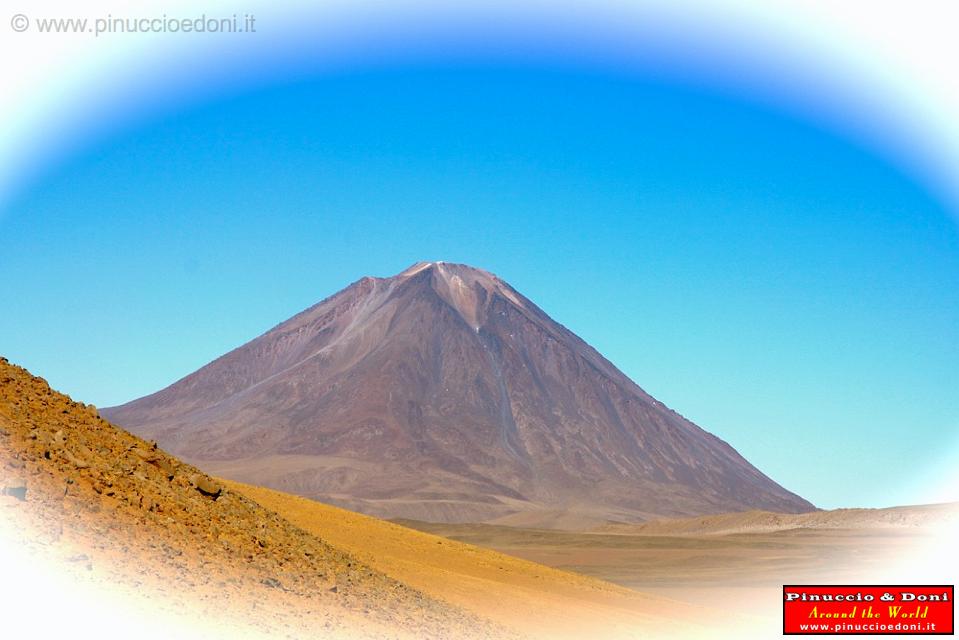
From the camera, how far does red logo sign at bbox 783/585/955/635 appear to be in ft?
66.5

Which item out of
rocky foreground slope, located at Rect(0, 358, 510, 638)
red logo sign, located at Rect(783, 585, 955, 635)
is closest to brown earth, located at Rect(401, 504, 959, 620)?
red logo sign, located at Rect(783, 585, 955, 635)

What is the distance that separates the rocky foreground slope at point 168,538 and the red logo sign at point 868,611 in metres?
6.38

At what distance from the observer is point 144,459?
1912 cm

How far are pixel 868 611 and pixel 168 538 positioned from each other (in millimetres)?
13410

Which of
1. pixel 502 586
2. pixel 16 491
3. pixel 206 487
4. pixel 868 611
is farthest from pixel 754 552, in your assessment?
pixel 16 491

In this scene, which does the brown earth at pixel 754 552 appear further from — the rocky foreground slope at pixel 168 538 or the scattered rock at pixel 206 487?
the scattered rock at pixel 206 487

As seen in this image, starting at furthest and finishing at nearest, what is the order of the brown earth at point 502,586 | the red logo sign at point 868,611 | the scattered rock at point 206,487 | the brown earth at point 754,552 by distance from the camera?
the brown earth at point 754,552, the brown earth at point 502,586, the red logo sign at point 868,611, the scattered rock at point 206,487

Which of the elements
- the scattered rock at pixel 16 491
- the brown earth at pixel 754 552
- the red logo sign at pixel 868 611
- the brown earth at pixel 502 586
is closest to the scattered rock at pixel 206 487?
the scattered rock at pixel 16 491

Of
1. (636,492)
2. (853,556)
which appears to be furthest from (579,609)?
(636,492)

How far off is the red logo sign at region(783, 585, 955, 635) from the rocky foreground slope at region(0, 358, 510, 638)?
20.9ft

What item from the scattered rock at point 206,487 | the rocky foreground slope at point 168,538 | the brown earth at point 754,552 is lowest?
the rocky foreground slope at point 168,538

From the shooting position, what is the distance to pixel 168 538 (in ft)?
53.9

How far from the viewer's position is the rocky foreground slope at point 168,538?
48.1 ft

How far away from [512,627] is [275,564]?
6120 mm
